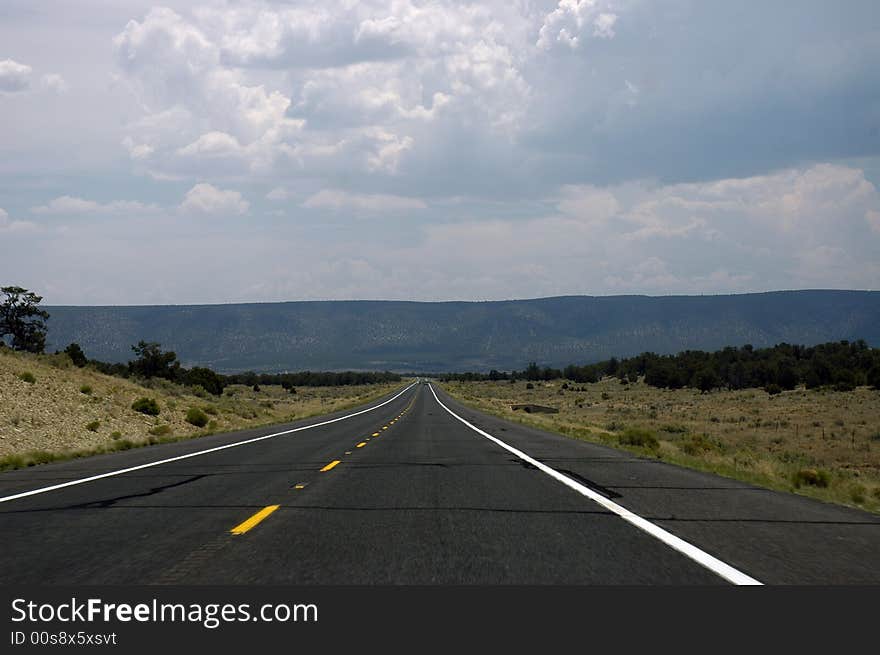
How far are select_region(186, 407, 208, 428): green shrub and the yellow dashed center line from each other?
3118 cm

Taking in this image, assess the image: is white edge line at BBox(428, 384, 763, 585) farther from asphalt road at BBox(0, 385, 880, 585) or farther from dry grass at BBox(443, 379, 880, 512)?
dry grass at BBox(443, 379, 880, 512)

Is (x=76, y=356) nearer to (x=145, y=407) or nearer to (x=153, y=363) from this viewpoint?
(x=153, y=363)

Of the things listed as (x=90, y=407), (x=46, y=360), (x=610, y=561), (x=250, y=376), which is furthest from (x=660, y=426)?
(x=250, y=376)

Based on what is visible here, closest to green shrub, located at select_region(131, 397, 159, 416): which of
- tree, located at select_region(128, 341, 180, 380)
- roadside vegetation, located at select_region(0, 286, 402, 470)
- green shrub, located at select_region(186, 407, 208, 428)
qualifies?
roadside vegetation, located at select_region(0, 286, 402, 470)

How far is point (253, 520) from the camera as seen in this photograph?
30.5 ft

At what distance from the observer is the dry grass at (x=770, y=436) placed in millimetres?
16141

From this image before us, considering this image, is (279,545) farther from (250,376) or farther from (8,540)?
(250,376)

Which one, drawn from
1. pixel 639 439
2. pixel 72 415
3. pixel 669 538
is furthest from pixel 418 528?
pixel 72 415

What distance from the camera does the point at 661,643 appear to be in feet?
16.1

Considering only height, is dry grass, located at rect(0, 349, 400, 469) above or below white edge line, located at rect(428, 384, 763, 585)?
below

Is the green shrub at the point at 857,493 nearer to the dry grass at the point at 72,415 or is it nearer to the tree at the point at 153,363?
the dry grass at the point at 72,415

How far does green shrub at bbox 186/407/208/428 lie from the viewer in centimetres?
4012

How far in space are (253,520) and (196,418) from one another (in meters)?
32.5

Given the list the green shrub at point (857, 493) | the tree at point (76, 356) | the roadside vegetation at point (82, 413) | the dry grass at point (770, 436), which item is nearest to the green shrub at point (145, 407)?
the roadside vegetation at point (82, 413)
